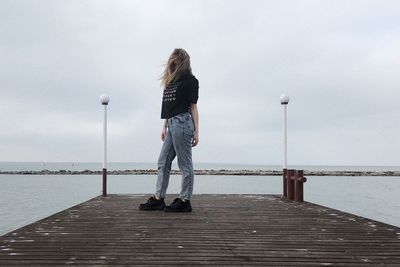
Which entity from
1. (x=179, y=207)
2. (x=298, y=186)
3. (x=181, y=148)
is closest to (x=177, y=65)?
(x=181, y=148)

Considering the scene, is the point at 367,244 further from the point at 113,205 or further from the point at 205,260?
the point at 113,205

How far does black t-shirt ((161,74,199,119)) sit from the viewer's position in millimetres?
5391

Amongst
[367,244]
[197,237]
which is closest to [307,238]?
[367,244]

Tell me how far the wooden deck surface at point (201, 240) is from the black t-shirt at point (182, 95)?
144 centimetres

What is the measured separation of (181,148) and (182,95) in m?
0.73

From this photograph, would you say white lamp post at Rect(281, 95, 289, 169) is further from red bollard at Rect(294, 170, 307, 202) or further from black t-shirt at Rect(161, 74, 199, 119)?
black t-shirt at Rect(161, 74, 199, 119)

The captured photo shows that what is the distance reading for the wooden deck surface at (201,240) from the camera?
2.89 meters

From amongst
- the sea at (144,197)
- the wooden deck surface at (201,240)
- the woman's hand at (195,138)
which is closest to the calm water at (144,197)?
the sea at (144,197)

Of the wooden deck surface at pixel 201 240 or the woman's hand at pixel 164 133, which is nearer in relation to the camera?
the wooden deck surface at pixel 201 240

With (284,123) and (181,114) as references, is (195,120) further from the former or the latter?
(284,123)

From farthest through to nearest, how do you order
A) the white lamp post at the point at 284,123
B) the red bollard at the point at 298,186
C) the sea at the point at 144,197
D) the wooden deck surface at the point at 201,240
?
the sea at the point at 144,197
the white lamp post at the point at 284,123
the red bollard at the point at 298,186
the wooden deck surface at the point at 201,240

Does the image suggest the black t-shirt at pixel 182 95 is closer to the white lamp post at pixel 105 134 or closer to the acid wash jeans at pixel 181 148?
the acid wash jeans at pixel 181 148

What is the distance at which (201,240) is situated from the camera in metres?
3.55

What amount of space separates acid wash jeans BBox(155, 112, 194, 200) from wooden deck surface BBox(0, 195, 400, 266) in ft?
1.52
